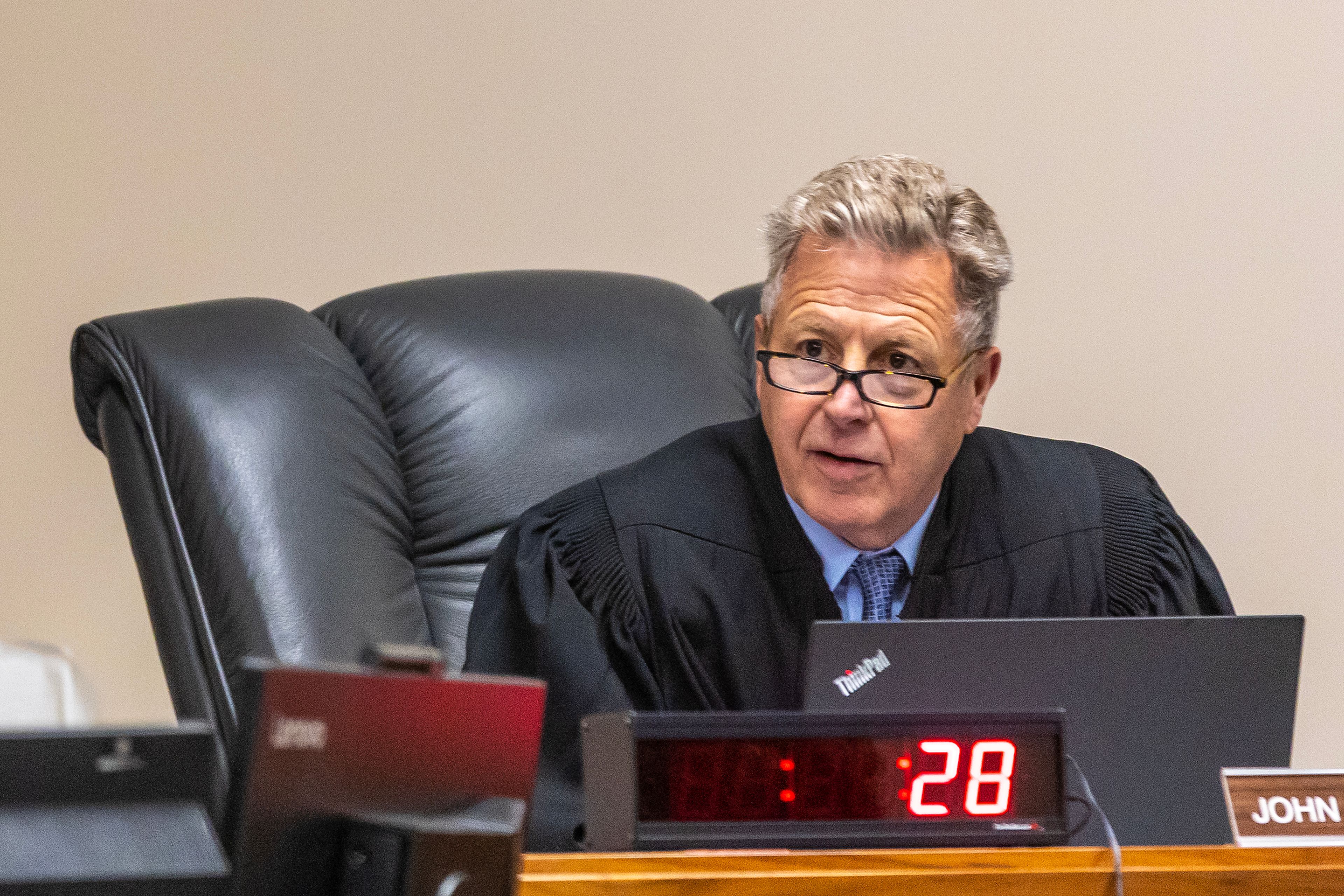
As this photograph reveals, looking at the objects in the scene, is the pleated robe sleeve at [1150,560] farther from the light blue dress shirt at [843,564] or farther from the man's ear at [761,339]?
the man's ear at [761,339]

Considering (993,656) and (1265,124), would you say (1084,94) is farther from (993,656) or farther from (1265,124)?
(993,656)

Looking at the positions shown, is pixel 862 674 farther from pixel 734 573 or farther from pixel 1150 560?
pixel 1150 560

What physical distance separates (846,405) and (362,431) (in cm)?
63

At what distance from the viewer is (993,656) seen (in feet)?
3.46

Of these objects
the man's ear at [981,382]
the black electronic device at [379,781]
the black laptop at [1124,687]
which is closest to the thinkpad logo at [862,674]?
the black laptop at [1124,687]

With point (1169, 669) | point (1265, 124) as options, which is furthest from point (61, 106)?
point (1169, 669)

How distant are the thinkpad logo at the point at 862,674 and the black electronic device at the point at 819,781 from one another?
99mm

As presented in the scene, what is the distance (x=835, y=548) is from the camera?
1642 mm

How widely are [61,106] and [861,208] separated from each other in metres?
1.66

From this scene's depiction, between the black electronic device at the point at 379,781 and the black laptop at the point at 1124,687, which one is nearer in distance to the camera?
the black electronic device at the point at 379,781

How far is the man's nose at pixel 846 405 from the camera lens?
1.54 metres

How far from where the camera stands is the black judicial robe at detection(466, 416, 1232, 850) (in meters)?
1.59

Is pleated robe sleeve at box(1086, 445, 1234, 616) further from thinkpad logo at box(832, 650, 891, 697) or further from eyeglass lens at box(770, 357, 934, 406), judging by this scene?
thinkpad logo at box(832, 650, 891, 697)

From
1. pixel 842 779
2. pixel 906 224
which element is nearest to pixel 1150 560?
pixel 906 224
